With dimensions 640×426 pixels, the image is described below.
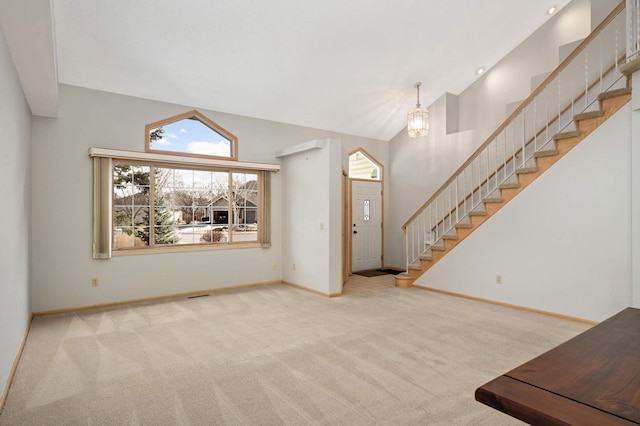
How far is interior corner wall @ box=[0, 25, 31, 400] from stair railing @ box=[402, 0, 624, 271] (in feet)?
17.1

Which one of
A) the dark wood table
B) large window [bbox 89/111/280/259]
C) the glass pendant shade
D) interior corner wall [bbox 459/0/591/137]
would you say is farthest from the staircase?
the dark wood table

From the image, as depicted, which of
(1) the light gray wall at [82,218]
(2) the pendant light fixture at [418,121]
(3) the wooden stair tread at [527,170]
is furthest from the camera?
(2) the pendant light fixture at [418,121]

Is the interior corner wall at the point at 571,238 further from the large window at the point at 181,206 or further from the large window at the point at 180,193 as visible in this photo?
the large window at the point at 181,206

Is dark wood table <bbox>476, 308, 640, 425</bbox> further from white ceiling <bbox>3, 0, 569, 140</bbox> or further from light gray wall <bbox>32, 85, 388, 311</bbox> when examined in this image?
light gray wall <bbox>32, 85, 388, 311</bbox>

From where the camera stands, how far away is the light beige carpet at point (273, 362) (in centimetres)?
231

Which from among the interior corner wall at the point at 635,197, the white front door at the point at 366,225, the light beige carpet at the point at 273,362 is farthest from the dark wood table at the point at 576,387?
the white front door at the point at 366,225

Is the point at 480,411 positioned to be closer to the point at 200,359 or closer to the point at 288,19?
the point at 200,359

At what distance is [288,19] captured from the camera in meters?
4.38

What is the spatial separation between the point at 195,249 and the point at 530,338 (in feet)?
14.9

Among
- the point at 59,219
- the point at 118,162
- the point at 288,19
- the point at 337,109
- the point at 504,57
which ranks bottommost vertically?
the point at 59,219

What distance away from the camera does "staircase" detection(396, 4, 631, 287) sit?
14.7ft

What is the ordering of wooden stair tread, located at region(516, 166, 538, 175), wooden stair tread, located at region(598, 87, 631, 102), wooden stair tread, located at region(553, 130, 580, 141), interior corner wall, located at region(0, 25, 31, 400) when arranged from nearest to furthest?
interior corner wall, located at region(0, 25, 31, 400) → wooden stair tread, located at region(598, 87, 631, 102) → wooden stair tread, located at region(553, 130, 580, 141) → wooden stair tread, located at region(516, 166, 538, 175)

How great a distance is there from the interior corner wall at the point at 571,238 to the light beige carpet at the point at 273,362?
35 centimetres

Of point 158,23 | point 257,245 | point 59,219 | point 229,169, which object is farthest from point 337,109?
point 59,219
